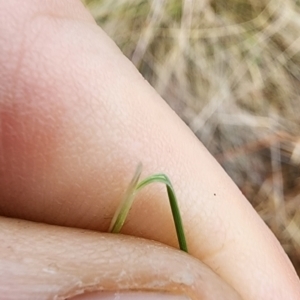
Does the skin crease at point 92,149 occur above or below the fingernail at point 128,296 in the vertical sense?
above

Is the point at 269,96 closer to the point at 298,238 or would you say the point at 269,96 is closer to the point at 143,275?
the point at 298,238

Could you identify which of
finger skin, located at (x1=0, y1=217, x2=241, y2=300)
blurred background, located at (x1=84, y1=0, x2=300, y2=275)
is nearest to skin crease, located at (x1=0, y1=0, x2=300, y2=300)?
finger skin, located at (x1=0, y1=217, x2=241, y2=300)

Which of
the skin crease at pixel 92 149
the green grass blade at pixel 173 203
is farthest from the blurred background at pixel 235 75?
the green grass blade at pixel 173 203

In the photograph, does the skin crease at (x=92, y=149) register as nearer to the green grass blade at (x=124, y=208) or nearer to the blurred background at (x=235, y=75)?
the green grass blade at (x=124, y=208)

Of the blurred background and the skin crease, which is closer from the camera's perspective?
the skin crease

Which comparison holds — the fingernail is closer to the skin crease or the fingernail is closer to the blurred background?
the skin crease

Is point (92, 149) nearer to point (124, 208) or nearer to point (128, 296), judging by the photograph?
point (124, 208)
